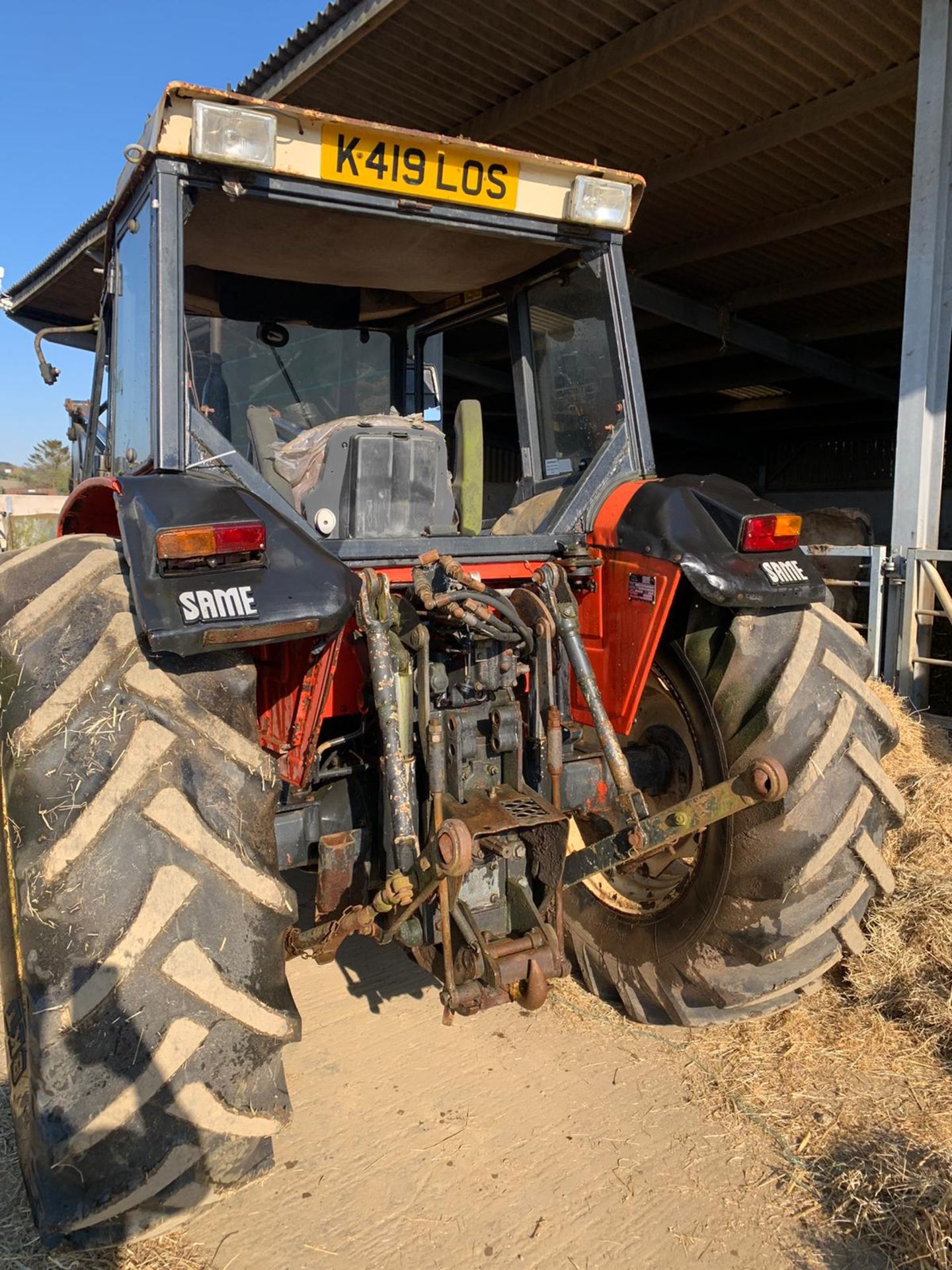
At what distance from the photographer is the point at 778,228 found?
370 inches

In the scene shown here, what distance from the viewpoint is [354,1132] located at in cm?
256

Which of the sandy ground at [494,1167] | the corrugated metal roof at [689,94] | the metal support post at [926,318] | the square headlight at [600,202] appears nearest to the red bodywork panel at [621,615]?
the square headlight at [600,202]

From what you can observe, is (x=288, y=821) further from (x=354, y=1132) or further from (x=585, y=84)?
(x=585, y=84)

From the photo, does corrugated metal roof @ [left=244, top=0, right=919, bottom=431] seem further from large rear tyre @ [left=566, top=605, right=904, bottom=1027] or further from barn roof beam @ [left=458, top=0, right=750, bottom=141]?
large rear tyre @ [left=566, top=605, right=904, bottom=1027]

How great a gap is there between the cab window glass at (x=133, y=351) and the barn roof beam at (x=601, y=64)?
473cm

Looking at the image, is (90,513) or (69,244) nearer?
(90,513)

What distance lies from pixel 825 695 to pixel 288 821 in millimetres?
1510

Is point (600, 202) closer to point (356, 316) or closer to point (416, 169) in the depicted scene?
point (416, 169)

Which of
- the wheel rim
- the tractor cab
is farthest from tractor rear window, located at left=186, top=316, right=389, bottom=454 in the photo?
the wheel rim

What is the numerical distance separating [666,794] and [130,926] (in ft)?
5.86

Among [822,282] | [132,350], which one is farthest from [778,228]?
[132,350]

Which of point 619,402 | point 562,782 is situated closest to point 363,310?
point 619,402

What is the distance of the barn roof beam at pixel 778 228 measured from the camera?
851 cm

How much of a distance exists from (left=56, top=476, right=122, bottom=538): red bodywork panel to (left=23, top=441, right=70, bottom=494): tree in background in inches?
1301
